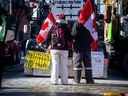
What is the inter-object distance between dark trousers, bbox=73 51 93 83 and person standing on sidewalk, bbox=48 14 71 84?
1.72 ft

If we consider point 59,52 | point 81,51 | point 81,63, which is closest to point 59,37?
point 59,52

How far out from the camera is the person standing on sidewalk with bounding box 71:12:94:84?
19.4m

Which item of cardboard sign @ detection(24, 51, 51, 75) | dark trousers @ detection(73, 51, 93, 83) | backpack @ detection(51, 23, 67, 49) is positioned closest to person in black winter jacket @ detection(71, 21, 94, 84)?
dark trousers @ detection(73, 51, 93, 83)

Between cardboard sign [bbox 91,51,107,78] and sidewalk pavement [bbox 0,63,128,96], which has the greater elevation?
cardboard sign [bbox 91,51,107,78]

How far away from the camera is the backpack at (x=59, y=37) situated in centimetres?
1888

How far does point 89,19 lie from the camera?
793 inches

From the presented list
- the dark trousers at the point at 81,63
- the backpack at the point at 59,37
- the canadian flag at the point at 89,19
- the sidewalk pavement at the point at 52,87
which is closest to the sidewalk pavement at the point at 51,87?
the sidewalk pavement at the point at 52,87

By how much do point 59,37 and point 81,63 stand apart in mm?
1198

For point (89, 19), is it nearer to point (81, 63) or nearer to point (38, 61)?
point (81, 63)

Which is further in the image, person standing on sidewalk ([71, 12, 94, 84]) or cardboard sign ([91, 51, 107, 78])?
cardboard sign ([91, 51, 107, 78])

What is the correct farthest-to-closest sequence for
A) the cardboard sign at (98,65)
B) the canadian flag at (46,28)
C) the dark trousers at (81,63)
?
the cardboard sign at (98,65), the canadian flag at (46,28), the dark trousers at (81,63)

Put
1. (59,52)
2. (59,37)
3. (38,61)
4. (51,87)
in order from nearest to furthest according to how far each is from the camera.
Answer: (51,87), (59,52), (59,37), (38,61)

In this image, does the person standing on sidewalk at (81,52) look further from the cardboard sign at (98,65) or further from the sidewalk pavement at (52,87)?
the cardboard sign at (98,65)

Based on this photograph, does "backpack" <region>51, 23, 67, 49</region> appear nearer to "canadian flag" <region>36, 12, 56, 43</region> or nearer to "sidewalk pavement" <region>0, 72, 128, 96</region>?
"canadian flag" <region>36, 12, 56, 43</region>
